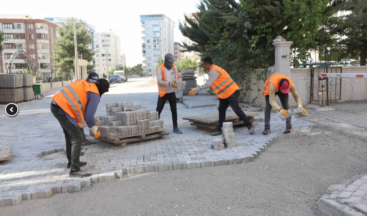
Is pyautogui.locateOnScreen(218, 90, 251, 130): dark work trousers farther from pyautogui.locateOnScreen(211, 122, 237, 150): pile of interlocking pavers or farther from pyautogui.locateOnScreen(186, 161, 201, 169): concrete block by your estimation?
pyautogui.locateOnScreen(186, 161, 201, 169): concrete block

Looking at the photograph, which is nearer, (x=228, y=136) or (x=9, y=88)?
(x=228, y=136)

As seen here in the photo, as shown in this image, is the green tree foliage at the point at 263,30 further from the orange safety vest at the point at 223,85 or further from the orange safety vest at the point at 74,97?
the orange safety vest at the point at 74,97

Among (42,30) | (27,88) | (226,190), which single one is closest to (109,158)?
(226,190)

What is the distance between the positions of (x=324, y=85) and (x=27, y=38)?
265ft

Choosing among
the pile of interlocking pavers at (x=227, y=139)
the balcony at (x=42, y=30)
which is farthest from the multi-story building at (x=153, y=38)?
the pile of interlocking pavers at (x=227, y=139)

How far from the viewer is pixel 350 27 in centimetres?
1246

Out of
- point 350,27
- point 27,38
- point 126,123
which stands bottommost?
point 126,123

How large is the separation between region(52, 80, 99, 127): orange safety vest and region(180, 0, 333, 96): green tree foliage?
8.11 metres

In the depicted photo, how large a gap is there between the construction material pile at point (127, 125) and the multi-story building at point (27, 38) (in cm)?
7441

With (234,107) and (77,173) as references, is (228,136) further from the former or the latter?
(77,173)

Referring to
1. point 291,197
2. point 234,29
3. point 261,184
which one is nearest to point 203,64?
point 261,184

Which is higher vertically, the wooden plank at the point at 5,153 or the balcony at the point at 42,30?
the balcony at the point at 42,30

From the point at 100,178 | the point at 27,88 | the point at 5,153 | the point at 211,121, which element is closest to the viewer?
the point at 100,178

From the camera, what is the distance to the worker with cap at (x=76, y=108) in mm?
4668
